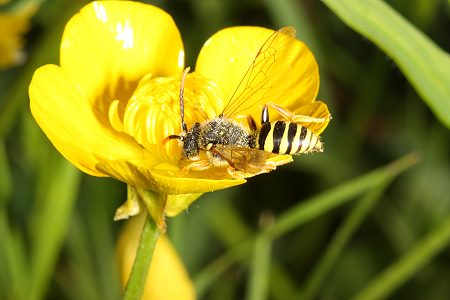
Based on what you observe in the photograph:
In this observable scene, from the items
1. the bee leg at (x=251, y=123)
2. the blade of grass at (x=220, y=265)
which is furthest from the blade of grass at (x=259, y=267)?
the bee leg at (x=251, y=123)

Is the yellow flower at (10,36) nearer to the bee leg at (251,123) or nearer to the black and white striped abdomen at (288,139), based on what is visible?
the bee leg at (251,123)

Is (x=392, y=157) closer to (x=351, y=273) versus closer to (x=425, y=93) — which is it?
(x=351, y=273)

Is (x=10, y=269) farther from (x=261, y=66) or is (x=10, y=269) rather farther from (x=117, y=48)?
(x=261, y=66)

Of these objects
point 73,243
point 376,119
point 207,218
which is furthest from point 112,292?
point 376,119

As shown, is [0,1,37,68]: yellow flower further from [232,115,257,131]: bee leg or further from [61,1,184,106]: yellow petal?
[232,115,257,131]: bee leg

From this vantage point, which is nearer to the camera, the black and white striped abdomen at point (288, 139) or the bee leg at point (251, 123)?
the black and white striped abdomen at point (288, 139)

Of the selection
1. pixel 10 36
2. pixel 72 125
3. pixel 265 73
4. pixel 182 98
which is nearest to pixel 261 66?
pixel 265 73

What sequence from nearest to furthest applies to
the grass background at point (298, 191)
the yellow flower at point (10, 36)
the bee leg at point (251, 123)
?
the bee leg at point (251, 123), the grass background at point (298, 191), the yellow flower at point (10, 36)
